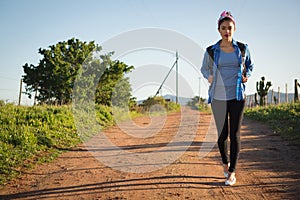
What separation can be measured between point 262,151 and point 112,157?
2.77 m

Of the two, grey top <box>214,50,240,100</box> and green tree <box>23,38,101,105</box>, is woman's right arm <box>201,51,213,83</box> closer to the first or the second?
grey top <box>214,50,240,100</box>

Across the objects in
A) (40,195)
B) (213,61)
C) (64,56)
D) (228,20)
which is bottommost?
(40,195)

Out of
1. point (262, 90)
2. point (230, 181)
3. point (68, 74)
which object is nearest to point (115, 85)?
point (68, 74)

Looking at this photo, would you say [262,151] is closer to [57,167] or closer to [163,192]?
[163,192]

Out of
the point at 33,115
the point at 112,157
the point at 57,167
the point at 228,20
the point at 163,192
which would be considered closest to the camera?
the point at 163,192

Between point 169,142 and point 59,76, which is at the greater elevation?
point 59,76

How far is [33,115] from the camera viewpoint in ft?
26.1

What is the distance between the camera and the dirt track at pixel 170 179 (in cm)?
327

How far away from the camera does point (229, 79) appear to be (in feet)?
12.0

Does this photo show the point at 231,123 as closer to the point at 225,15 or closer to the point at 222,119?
the point at 222,119

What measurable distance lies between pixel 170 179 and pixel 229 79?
4.81ft

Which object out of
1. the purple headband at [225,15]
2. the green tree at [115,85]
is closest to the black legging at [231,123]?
the purple headband at [225,15]

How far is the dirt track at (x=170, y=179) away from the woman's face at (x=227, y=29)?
1778 millimetres

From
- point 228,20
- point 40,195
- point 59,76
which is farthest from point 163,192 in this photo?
point 59,76
